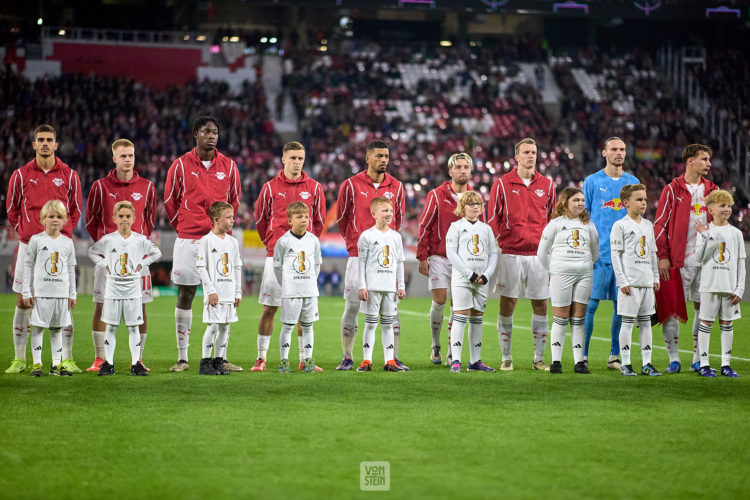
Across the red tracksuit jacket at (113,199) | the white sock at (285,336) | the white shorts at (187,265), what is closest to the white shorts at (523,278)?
the white sock at (285,336)

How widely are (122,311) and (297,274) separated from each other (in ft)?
5.45

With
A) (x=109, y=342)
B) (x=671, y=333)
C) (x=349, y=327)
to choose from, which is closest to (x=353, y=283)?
→ (x=349, y=327)

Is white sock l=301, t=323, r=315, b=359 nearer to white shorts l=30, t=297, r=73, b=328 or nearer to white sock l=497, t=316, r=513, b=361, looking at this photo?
white sock l=497, t=316, r=513, b=361

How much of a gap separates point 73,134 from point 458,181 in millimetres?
24158

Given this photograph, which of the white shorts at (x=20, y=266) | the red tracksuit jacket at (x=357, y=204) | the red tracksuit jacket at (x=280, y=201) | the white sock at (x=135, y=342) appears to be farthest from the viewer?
the red tracksuit jacket at (x=357, y=204)

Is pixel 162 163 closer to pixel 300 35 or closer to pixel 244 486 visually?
pixel 300 35

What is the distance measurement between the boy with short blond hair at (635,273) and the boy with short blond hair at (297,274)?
2.91m

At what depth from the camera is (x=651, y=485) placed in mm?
4684

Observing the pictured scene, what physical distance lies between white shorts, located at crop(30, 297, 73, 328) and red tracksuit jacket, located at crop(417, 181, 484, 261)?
3.65 metres

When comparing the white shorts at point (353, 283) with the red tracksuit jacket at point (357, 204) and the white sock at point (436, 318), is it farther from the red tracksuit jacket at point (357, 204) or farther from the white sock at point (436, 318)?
the white sock at point (436, 318)

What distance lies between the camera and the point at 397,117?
35.8m

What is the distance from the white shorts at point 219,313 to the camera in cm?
848

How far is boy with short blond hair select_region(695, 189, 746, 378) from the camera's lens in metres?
8.78

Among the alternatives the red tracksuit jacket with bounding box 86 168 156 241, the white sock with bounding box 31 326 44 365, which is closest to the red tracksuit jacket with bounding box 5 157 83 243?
the red tracksuit jacket with bounding box 86 168 156 241
